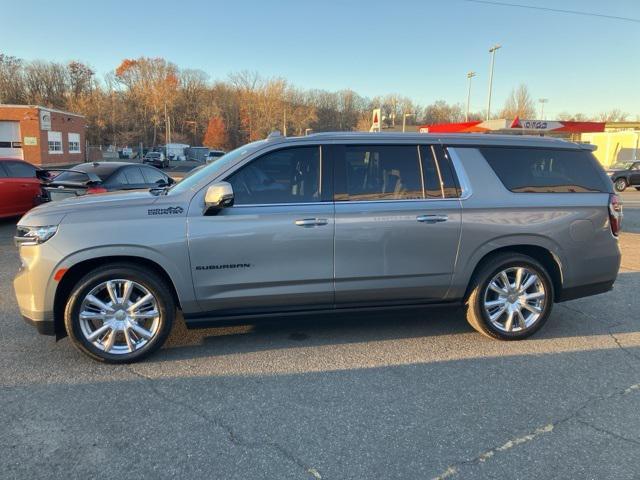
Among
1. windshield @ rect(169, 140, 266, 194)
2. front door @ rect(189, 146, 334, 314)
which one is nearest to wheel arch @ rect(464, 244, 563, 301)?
front door @ rect(189, 146, 334, 314)

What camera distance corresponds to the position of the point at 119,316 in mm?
3820

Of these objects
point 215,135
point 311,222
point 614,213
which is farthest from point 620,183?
point 215,135

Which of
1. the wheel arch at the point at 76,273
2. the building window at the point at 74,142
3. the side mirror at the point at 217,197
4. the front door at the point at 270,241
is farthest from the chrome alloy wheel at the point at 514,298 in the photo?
the building window at the point at 74,142

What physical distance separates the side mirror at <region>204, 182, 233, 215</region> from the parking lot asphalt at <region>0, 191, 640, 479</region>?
3.75ft

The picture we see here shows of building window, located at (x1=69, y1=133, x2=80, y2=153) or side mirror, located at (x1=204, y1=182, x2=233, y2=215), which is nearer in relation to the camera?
side mirror, located at (x1=204, y1=182, x2=233, y2=215)

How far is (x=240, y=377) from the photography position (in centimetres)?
368

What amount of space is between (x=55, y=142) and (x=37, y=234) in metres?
45.2

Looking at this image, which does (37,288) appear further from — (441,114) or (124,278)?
(441,114)

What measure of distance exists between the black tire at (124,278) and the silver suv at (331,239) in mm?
11

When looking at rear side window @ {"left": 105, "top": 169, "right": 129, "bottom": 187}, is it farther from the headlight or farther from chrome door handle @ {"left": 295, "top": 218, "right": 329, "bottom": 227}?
chrome door handle @ {"left": 295, "top": 218, "right": 329, "bottom": 227}

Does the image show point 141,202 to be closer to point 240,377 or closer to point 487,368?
point 240,377

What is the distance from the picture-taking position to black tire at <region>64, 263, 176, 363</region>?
3717mm

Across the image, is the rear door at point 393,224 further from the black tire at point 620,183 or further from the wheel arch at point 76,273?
the black tire at point 620,183

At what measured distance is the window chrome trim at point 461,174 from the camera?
430 cm
